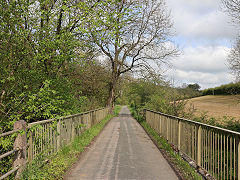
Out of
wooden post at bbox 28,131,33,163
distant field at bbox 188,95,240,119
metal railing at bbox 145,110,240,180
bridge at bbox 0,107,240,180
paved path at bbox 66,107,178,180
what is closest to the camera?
metal railing at bbox 145,110,240,180

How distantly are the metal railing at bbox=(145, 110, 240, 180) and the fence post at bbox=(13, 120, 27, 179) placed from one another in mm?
4054

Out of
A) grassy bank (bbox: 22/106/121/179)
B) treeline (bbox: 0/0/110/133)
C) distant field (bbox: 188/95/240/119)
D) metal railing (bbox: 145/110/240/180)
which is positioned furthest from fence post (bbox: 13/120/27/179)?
distant field (bbox: 188/95/240/119)

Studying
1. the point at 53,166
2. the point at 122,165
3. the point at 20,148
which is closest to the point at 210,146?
the point at 122,165

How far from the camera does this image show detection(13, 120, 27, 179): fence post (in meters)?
4.50

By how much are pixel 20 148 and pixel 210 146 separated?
4.16 metres

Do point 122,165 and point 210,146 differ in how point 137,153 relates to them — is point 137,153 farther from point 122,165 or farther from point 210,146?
point 210,146

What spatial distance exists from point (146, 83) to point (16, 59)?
21390mm

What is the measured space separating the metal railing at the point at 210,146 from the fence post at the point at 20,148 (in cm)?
405

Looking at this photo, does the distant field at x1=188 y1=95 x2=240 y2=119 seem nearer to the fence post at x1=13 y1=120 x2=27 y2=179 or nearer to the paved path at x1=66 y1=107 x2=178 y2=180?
the paved path at x1=66 y1=107 x2=178 y2=180

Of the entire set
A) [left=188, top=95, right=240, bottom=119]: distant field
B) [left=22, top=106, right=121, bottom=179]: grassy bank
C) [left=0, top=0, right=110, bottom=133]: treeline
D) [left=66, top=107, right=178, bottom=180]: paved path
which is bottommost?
[left=66, top=107, right=178, bottom=180]: paved path

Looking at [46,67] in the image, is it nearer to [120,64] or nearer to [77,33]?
[77,33]

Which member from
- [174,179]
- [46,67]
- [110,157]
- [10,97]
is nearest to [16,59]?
[10,97]

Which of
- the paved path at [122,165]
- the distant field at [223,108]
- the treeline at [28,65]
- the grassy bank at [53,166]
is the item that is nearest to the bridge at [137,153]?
the paved path at [122,165]

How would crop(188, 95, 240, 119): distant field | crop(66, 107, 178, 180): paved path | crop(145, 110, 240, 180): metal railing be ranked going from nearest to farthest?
crop(145, 110, 240, 180): metal railing → crop(66, 107, 178, 180): paved path → crop(188, 95, 240, 119): distant field
